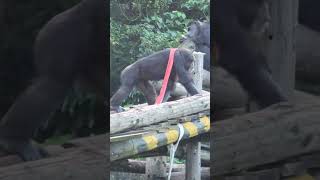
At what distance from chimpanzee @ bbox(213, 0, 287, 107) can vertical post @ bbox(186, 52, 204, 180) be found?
0.14 meters

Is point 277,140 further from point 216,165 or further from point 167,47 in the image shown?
point 167,47

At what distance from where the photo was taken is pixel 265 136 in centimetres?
343

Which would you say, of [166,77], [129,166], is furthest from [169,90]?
[129,166]

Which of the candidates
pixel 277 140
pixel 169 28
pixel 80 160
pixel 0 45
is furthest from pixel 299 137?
pixel 0 45

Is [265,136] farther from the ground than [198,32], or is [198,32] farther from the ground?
[198,32]

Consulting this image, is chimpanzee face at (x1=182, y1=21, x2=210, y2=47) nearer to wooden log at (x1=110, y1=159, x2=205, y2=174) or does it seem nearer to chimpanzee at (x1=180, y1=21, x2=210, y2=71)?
chimpanzee at (x1=180, y1=21, x2=210, y2=71)

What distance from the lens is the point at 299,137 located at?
11.6 ft

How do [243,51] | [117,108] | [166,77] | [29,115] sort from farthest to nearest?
[243,51] → [166,77] → [117,108] → [29,115]

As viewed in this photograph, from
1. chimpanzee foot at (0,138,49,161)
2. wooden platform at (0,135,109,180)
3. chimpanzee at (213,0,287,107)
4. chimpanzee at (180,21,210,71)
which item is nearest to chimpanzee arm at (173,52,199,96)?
chimpanzee at (180,21,210,71)

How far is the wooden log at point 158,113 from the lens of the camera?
321 centimetres

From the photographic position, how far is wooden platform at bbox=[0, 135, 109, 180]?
3.07 meters

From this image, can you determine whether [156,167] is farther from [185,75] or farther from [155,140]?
[185,75]

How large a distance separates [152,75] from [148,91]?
0.09 m

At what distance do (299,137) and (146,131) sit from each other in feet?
3.24
